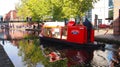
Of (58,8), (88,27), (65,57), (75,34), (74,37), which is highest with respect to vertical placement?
(58,8)

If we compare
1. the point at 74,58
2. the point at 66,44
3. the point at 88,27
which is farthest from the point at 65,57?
the point at 66,44

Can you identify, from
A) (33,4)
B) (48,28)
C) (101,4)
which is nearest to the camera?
(48,28)

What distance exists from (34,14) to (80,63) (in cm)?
6318

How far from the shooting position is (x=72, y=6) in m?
52.7

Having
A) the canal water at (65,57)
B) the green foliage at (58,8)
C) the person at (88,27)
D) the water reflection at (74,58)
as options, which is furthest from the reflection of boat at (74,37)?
the green foliage at (58,8)

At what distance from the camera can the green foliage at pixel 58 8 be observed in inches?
2058

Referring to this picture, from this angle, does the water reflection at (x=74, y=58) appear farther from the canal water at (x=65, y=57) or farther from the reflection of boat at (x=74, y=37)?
the reflection of boat at (x=74, y=37)

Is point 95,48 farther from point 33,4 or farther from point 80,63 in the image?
point 33,4

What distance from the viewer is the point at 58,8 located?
2576 inches

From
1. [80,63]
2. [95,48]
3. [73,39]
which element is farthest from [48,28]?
[80,63]

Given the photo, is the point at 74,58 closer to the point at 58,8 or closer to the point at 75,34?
the point at 75,34

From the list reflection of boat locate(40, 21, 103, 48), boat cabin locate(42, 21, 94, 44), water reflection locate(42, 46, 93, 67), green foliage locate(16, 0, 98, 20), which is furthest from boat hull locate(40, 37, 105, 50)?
green foliage locate(16, 0, 98, 20)

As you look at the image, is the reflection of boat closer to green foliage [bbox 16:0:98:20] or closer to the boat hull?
the boat hull

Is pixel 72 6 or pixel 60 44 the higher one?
pixel 72 6
